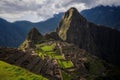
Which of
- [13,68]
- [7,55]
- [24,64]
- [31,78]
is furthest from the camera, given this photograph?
[24,64]

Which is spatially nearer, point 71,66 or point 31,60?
point 31,60

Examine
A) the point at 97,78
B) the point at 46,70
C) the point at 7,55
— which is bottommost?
the point at 97,78

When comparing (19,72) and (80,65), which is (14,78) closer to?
(19,72)

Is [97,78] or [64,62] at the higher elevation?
[64,62]

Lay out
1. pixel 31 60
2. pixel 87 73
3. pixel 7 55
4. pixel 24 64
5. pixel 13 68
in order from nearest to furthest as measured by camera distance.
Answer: pixel 13 68 → pixel 7 55 → pixel 24 64 → pixel 31 60 → pixel 87 73

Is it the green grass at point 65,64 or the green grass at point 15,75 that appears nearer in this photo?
the green grass at point 15,75

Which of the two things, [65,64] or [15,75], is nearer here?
[15,75]

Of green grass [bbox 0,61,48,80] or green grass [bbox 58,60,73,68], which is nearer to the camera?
green grass [bbox 0,61,48,80]

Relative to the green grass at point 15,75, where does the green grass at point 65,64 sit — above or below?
below

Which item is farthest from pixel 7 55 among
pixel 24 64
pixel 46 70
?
pixel 46 70

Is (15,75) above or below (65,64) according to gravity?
above

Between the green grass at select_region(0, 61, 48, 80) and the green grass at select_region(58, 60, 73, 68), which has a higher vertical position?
the green grass at select_region(0, 61, 48, 80)
